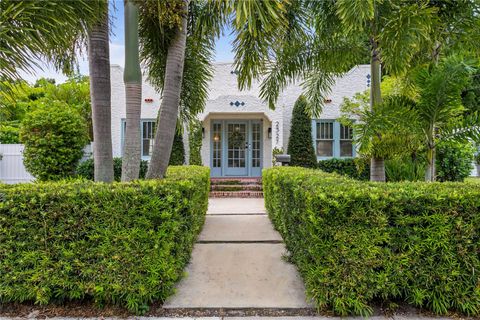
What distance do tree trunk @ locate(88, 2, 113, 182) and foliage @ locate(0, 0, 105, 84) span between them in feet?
3.69

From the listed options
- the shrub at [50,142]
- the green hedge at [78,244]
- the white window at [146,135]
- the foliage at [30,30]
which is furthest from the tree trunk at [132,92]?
the white window at [146,135]

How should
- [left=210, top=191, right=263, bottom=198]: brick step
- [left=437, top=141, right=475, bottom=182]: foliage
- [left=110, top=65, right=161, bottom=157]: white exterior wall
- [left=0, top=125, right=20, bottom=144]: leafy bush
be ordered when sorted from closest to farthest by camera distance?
1. [left=437, top=141, right=475, bottom=182]: foliage
2. [left=210, top=191, right=263, bottom=198]: brick step
3. [left=110, top=65, right=161, bottom=157]: white exterior wall
4. [left=0, top=125, right=20, bottom=144]: leafy bush

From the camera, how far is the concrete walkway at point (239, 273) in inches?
122

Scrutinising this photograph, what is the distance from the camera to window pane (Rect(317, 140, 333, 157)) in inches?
497

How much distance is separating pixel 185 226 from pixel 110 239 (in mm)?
908

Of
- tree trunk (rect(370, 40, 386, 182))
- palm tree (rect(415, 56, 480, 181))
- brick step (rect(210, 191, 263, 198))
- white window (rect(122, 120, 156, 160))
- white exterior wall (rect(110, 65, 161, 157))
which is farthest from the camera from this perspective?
white window (rect(122, 120, 156, 160))

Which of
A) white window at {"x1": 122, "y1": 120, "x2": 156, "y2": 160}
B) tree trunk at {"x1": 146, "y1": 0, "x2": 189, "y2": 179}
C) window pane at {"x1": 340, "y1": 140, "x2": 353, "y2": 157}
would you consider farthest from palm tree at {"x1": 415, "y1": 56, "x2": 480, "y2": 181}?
white window at {"x1": 122, "y1": 120, "x2": 156, "y2": 160}

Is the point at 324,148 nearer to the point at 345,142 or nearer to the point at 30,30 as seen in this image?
the point at 345,142

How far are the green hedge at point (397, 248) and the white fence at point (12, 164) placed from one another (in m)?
11.5

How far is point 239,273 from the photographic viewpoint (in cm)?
375

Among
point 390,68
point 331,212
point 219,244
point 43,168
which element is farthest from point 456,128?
point 43,168

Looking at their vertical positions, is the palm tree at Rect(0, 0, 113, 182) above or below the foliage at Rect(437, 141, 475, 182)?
above

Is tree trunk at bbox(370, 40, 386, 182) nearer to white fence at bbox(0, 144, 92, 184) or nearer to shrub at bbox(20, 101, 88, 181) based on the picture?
shrub at bbox(20, 101, 88, 181)

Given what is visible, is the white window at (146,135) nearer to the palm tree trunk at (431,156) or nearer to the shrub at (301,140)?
the shrub at (301,140)
